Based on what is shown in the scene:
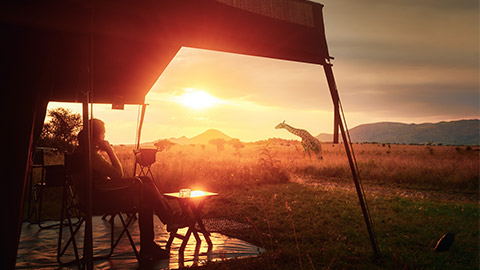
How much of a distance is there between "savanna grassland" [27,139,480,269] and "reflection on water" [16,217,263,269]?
23cm

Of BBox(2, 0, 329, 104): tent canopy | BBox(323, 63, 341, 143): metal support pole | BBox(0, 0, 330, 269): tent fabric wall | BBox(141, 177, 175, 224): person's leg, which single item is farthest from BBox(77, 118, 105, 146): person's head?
BBox(323, 63, 341, 143): metal support pole

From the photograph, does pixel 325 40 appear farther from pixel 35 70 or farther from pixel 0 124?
pixel 0 124

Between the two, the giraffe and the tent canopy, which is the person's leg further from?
the giraffe

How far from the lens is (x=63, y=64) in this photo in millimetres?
5203

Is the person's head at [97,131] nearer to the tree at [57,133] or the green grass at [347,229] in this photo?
the green grass at [347,229]

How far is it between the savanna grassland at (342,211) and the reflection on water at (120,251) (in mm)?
250

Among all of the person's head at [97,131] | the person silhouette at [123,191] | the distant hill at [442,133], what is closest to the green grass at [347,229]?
the person silhouette at [123,191]

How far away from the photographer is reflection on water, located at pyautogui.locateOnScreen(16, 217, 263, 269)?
10.0ft

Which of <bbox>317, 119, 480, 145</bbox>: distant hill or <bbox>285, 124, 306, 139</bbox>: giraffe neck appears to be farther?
<bbox>317, 119, 480, 145</bbox>: distant hill

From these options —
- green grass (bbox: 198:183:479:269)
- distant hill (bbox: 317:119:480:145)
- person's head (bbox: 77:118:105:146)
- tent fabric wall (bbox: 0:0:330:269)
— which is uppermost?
distant hill (bbox: 317:119:480:145)

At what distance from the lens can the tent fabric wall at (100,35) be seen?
2387 mm

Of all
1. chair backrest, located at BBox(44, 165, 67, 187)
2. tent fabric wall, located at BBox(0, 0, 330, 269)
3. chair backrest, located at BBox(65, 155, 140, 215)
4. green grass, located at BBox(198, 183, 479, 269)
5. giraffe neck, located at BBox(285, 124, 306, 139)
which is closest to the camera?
tent fabric wall, located at BBox(0, 0, 330, 269)

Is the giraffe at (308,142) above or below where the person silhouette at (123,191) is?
above

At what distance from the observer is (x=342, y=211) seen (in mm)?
5480
